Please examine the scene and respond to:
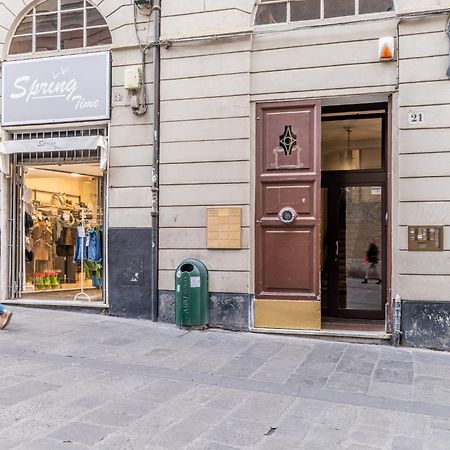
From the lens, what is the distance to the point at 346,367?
20.0ft

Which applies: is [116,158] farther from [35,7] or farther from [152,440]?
[152,440]

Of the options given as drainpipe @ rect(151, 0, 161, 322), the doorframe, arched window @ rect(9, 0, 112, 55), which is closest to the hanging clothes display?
drainpipe @ rect(151, 0, 161, 322)

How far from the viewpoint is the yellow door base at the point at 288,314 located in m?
7.71

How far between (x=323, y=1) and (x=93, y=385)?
6.16 metres

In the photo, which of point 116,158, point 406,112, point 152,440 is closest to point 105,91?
point 116,158

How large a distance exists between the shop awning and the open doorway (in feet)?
11.9

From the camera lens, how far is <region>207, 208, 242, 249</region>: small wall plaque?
26.1 ft

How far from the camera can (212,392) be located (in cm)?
509

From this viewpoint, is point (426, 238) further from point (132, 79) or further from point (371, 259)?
point (132, 79)

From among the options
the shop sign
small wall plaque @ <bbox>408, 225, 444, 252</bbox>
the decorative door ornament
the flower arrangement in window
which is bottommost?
the flower arrangement in window

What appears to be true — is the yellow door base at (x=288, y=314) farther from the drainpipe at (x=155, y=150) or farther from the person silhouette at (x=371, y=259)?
the drainpipe at (x=155, y=150)

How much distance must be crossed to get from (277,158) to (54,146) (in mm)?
3721

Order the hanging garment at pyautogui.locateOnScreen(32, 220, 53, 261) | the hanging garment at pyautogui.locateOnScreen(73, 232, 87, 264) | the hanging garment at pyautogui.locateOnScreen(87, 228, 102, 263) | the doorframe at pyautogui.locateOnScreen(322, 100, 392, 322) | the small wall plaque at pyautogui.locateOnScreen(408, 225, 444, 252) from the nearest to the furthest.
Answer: the small wall plaque at pyautogui.locateOnScreen(408, 225, 444, 252)
the doorframe at pyautogui.locateOnScreen(322, 100, 392, 322)
the hanging garment at pyautogui.locateOnScreen(87, 228, 102, 263)
the hanging garment at pyautogui.locateOnScreen(73, 232, 87, 264)
the hanging garment at pyautogui.locateOnScreen(32, 220, 53, 261)

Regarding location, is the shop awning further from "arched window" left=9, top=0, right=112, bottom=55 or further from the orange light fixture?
the orange light fixture
